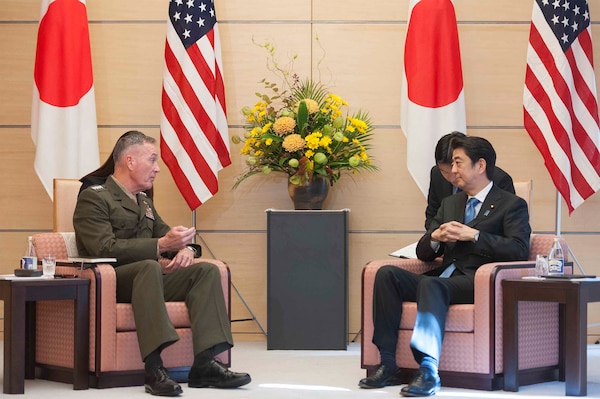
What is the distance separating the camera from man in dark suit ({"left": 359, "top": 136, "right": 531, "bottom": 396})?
427cm

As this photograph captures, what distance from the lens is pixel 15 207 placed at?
22.0 feet

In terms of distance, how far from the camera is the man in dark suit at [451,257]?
4.27 meters

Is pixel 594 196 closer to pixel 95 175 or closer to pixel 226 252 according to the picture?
pixel 226 252

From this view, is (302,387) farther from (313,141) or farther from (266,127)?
(266,127)

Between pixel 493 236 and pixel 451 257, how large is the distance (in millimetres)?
296

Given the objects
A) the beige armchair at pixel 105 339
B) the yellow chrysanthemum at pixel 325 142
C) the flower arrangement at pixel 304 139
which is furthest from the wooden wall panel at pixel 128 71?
the beige armchair at pixel 105 339

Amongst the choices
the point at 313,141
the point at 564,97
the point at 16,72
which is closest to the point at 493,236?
the point at 313,141

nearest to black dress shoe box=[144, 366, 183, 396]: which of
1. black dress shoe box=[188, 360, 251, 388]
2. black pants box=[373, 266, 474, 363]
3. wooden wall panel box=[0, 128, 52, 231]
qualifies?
black dress shoe box=[188, 360, 251, 388]

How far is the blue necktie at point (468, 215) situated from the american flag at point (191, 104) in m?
2.05

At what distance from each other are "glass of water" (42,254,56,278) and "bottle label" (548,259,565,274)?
7.68 feet

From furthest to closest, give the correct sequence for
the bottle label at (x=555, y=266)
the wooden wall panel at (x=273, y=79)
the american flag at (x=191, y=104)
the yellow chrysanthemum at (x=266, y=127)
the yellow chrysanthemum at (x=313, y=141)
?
the wooden wall panel at (x=273, y=79) → the american flag at (x=191, y=104) → the yellow chrysanthemum at (x=266, y=127) → the yellow chrysanthemum at (x=313, y=141) → the bottle label at (x=555, y=266)

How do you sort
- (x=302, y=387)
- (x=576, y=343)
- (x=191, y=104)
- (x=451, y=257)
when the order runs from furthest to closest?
1. (x=191, y=104)
2. (x=451, y=257)
3. (x=302, y=387)
4. (x=576, y=343)

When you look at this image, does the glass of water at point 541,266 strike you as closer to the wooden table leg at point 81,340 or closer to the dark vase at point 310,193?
the dark vase at point 310,193

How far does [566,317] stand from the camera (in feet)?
13.5
